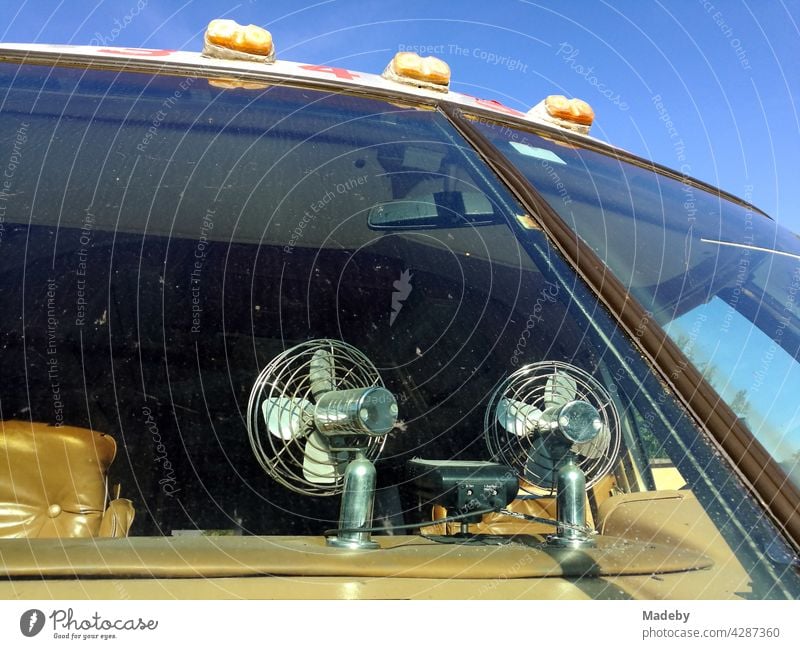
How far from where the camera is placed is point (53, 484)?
1702mm

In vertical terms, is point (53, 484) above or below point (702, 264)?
below

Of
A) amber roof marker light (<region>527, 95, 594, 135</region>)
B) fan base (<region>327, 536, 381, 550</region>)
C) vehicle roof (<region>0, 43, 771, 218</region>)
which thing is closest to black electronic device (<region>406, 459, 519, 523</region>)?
fan base (<region>327, 536, 381, 550</region>)

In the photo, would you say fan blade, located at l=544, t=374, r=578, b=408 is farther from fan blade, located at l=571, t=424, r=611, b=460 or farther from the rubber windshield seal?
the rubber windshield seal

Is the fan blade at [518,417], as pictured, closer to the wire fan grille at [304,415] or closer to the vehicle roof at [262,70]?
the wire fan grille at [304,415]

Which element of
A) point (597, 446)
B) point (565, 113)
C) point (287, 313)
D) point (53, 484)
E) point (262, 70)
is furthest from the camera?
point (565, 113)

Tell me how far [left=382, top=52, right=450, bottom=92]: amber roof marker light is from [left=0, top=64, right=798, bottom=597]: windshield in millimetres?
228

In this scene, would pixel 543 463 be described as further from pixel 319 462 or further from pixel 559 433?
pixel 319 462

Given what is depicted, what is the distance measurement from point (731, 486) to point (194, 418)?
1681 millimetres

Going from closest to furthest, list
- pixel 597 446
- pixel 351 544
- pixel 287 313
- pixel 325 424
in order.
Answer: pixel 351 544, pixel 325 424, pixel 597 446, pixel 287 313

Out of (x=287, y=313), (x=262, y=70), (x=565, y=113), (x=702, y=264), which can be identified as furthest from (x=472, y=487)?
(x=565, y=113)

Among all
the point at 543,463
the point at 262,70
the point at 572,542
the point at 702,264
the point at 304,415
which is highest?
the point at 262,70

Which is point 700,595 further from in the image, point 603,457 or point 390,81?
A: point 390,81

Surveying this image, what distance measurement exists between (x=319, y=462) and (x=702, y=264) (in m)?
1.00
